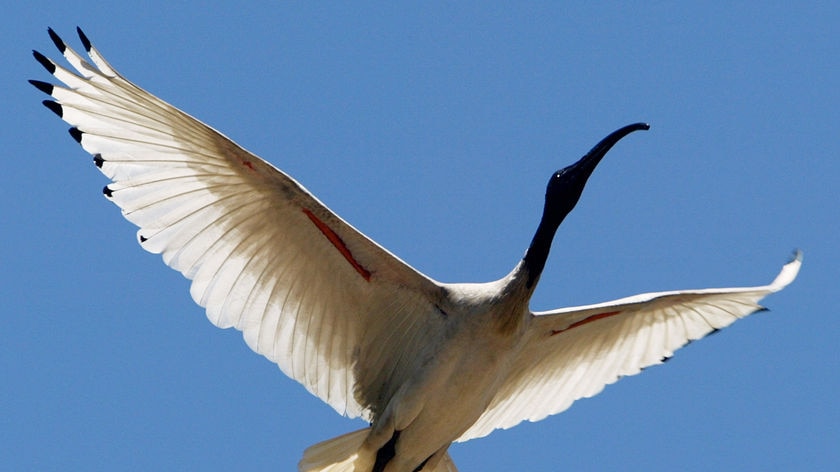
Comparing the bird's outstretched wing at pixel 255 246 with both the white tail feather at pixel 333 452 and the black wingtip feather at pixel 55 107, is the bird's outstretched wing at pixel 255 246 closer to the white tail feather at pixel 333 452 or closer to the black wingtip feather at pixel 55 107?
the black wingtip feather at pixel 55 107

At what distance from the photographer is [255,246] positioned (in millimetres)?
→ 12445

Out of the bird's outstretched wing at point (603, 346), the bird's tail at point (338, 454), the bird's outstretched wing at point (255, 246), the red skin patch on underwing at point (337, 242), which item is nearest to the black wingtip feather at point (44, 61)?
the bird's outstretched wing at point (255, 246)

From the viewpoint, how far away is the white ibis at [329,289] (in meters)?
11.9

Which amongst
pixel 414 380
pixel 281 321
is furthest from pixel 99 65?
pixel 414 380

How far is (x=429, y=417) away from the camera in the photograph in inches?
489

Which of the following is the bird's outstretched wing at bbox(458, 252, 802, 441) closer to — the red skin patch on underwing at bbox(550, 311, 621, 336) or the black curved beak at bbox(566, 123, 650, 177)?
the red skin patch on underwing at bbox(550, 311, 621, 336)

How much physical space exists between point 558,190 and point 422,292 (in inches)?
54.0

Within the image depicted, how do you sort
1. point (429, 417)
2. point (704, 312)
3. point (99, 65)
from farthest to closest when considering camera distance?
1. point (704, 312)
2. point (429, 417)
3. point (99, 65)

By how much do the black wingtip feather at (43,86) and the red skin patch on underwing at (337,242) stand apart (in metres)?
1.94

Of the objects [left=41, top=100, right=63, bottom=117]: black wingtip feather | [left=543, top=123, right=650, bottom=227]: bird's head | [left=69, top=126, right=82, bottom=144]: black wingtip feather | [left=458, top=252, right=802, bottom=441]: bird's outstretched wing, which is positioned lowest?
[left=458, top=252, right=802, bottom=441]: bird's outstretched wing

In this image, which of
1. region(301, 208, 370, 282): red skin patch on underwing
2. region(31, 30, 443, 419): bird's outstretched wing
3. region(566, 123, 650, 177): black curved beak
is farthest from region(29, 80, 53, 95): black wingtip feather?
region(566, 123, 650, 177): black curved beak

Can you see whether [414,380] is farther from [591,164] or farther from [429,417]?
[591,164]

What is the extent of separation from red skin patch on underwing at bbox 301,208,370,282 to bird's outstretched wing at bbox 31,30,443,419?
11 mm

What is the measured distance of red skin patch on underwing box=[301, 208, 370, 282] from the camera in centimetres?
1232
